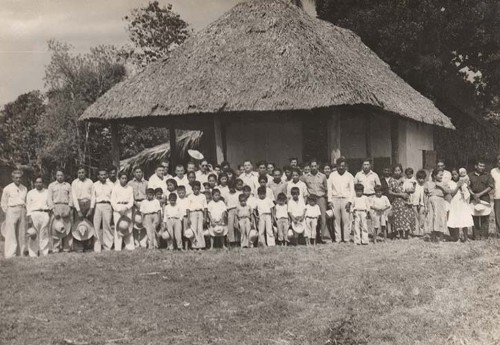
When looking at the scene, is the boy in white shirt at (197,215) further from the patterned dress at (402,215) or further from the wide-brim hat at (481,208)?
the wide-brim hat at (481,208)

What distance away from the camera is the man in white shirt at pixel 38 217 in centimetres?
916

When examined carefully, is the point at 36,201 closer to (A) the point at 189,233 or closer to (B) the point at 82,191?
(B) the point at 82,191

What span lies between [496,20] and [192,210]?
13.5 meters

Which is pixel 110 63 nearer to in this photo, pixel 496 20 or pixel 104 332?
pixel 496 20

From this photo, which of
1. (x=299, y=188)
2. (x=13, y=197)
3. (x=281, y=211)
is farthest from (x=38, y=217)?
(x=299, y=188)

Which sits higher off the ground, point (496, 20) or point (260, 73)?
point (496, 20)

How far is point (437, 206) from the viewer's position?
9391 millimetres

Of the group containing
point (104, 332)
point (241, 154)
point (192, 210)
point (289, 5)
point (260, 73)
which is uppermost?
point (289, 5)

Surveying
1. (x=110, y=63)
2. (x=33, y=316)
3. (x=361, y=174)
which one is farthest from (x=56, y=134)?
(x=33, y=316)

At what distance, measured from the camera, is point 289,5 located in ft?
46.9

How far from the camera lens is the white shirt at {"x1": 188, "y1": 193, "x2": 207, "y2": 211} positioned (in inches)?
369

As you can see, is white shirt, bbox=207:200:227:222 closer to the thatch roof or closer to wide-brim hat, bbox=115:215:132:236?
wide-brim hat, bbox=115:215:132:236

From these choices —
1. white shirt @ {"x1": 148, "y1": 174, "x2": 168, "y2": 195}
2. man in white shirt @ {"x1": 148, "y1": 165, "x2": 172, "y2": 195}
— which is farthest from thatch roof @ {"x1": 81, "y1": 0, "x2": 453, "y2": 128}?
white shirt @ {"x1": 148, "y1": 174, "x2": 168, "y2": 195}

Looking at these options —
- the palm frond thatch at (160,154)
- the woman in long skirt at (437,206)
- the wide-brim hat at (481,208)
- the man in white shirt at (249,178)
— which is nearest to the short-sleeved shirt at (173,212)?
the man in white shirt at (249,178)
